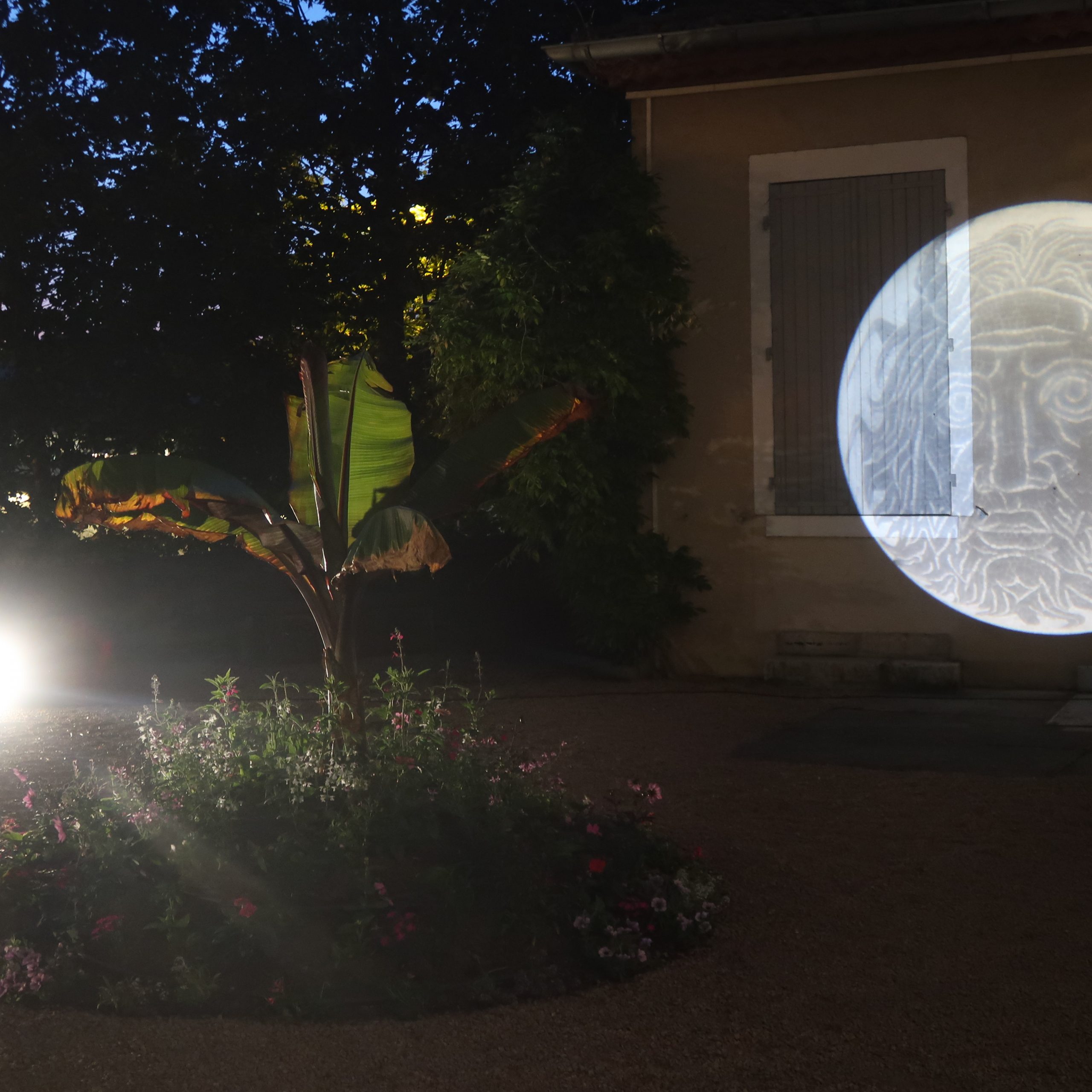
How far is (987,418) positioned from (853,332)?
1.12 meters

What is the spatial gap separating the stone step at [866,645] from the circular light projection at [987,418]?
1.03 feet

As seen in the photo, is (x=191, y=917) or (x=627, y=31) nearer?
(x=191, y=917)

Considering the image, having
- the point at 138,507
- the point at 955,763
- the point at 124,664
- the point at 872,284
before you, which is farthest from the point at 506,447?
the point at 124,664

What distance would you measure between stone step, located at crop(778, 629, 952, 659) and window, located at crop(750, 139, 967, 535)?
756mm

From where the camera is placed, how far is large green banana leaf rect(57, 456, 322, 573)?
5.07 metres

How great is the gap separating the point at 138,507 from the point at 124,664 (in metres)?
6.03

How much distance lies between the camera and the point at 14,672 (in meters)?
10.3

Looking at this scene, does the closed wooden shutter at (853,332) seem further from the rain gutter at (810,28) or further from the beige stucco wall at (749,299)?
the rain gutter at (810,28)

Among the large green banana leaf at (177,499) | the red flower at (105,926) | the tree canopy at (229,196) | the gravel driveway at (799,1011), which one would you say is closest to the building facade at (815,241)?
the tree canopy at (229,196)

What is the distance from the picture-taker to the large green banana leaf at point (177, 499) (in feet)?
16.6

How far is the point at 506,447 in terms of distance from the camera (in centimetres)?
530

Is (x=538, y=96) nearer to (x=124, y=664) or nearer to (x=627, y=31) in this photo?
(x=627, y=31)

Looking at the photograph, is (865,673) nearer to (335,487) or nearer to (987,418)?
(987,418)

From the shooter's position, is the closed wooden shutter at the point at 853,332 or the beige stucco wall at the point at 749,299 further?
the closed wooden shutter at the point at 853,332
